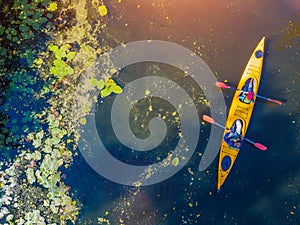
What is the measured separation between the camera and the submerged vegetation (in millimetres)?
4047

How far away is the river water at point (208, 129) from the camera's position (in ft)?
13.3

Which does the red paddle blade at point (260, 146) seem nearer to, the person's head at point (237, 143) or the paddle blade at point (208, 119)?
the person's head at point (237, 143)

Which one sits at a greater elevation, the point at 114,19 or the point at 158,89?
the point at 114,19

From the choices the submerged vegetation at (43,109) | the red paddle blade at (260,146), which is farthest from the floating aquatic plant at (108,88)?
the red paddle blade at (260,146)

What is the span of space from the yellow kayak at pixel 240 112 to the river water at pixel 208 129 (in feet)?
0.20

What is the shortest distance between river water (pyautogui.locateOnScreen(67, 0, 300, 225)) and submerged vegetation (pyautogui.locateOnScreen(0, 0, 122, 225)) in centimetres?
20

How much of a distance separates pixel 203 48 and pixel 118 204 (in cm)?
Result: 184

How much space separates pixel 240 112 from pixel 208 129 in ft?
1.21

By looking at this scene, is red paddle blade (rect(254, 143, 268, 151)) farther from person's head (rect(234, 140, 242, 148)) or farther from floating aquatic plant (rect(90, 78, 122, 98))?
floating aquatic plant (rect(90, 78, 122, 98))

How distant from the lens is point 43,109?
4.07 meters

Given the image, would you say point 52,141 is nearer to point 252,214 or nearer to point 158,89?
point 158,89

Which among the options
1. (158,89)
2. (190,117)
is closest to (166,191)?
(190,117)

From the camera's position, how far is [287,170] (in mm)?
4102

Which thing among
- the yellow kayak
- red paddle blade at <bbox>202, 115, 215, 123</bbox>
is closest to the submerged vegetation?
red paddle blade at <bbox>202, 115, 215, 123</bbox>
